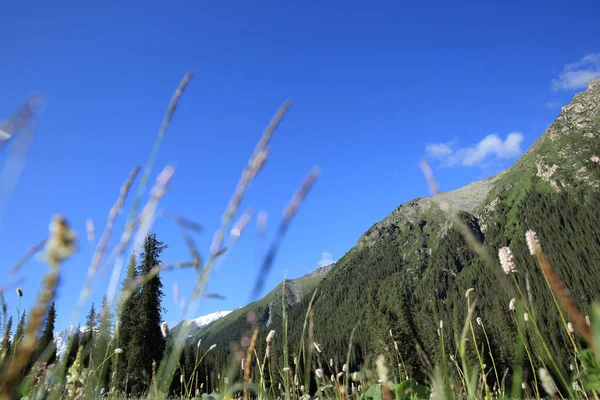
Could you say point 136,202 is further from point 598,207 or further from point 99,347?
point 598,207

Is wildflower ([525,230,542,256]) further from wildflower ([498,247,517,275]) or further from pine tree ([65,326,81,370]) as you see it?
pine tree ([65,326,81,370])

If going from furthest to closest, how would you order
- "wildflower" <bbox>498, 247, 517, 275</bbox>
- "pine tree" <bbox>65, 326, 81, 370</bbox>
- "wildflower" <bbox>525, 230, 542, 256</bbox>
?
"pine tree" <bbox>65, 326, 81, 370</bbox>
"wildflower" <bbox>498, 247, 517, 275</bbox>
"wildflower" <bbox>525, 230, 542, 256</bbox>

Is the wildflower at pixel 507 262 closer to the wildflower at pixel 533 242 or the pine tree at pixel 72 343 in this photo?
the wildflower at pixel 533 242

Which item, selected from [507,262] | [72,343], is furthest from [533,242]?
[72,343]

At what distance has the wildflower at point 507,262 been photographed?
156cm

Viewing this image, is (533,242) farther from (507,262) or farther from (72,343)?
(72,343)

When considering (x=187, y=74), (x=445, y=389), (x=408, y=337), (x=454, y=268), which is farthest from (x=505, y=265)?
(x=454, y=268)

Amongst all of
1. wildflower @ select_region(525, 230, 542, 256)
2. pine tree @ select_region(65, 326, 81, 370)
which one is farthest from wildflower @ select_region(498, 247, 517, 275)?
pine tree @ select_region(65, 326, 81, 370)

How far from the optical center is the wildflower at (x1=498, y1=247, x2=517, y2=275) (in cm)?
156

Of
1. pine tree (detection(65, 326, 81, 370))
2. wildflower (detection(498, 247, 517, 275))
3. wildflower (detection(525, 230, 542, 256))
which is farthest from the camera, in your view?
pine tree (detection(65, 326, 81, 370))

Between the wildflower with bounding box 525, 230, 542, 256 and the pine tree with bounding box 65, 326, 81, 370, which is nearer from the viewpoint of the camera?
the wildflower with bounding box 525, 230, 542, 256

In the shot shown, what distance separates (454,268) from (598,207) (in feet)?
232

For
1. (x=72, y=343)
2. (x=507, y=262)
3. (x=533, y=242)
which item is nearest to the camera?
(x=533, y=242)

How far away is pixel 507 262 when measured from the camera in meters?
1.63
